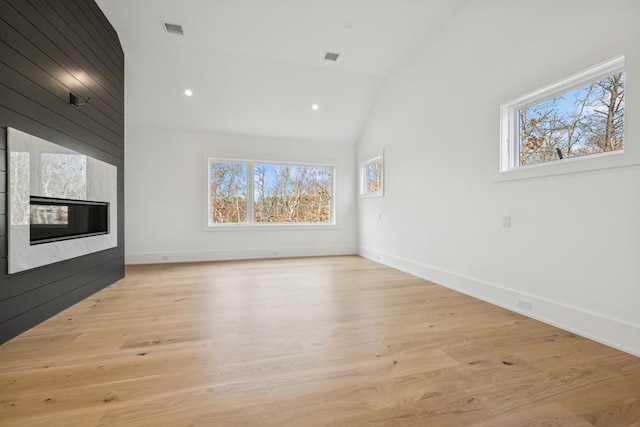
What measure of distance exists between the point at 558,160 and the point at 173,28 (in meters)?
4.60

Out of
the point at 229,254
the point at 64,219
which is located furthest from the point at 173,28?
the point at 229,254

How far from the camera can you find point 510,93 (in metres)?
2.80

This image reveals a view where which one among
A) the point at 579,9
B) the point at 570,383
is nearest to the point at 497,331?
the point at 570,383

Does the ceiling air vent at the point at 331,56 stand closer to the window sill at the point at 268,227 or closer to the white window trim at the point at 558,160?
the white window trim at the point at 558,160

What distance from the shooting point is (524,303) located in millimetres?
2625

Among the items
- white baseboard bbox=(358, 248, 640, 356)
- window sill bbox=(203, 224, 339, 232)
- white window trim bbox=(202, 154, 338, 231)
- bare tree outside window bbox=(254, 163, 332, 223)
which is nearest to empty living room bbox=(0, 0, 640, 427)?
white baseboard bbox=(358, 248, 640, 356)

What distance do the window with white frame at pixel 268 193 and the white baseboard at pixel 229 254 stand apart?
0.57m

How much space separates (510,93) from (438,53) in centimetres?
136

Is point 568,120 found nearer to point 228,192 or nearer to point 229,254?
point 228,192

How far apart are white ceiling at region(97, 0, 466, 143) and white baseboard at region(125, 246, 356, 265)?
2.33 metres

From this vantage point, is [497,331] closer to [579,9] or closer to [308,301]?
[308,301]

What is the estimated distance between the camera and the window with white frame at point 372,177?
5208mm

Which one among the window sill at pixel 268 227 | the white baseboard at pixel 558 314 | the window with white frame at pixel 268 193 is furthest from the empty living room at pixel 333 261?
the window sill at pixel 268 227

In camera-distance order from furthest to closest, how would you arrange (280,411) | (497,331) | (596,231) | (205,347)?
(497,331), (596,231), (205,347), (280,411)
